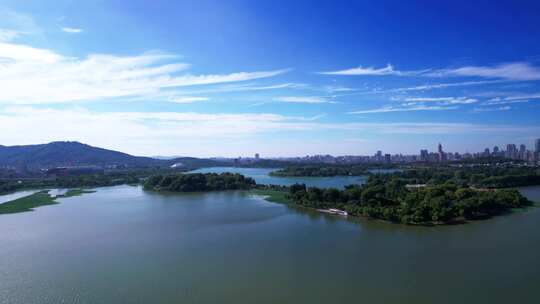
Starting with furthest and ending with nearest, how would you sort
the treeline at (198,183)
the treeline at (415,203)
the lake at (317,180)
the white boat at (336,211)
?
the lake at (317,180) → the treeline at (198,183) → the white boat at (336,211) → the treeline at (415,203)

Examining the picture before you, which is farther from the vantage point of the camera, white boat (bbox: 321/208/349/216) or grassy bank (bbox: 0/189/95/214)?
grassy bank (bbox: 0/189/95/214)

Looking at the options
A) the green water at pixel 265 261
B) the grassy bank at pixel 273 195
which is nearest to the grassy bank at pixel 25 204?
the green water at pixel 265 261

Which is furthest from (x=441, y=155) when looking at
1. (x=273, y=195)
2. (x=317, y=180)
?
(x=273, y=195)

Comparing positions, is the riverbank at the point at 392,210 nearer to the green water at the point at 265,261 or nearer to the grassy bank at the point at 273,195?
the grassy bank at the point at 273,195

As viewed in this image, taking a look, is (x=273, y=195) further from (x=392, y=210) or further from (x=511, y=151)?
(x=511, y=151)

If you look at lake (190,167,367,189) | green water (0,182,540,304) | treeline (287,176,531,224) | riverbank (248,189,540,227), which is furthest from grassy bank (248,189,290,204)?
lake (190,167,367,189)

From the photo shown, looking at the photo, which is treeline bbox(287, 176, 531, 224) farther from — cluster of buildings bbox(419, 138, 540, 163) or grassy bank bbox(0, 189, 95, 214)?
cluster of buildings bbox(419, 138, 540, 163)

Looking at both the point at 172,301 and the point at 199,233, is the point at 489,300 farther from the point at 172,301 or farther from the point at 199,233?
the point at 199,233
